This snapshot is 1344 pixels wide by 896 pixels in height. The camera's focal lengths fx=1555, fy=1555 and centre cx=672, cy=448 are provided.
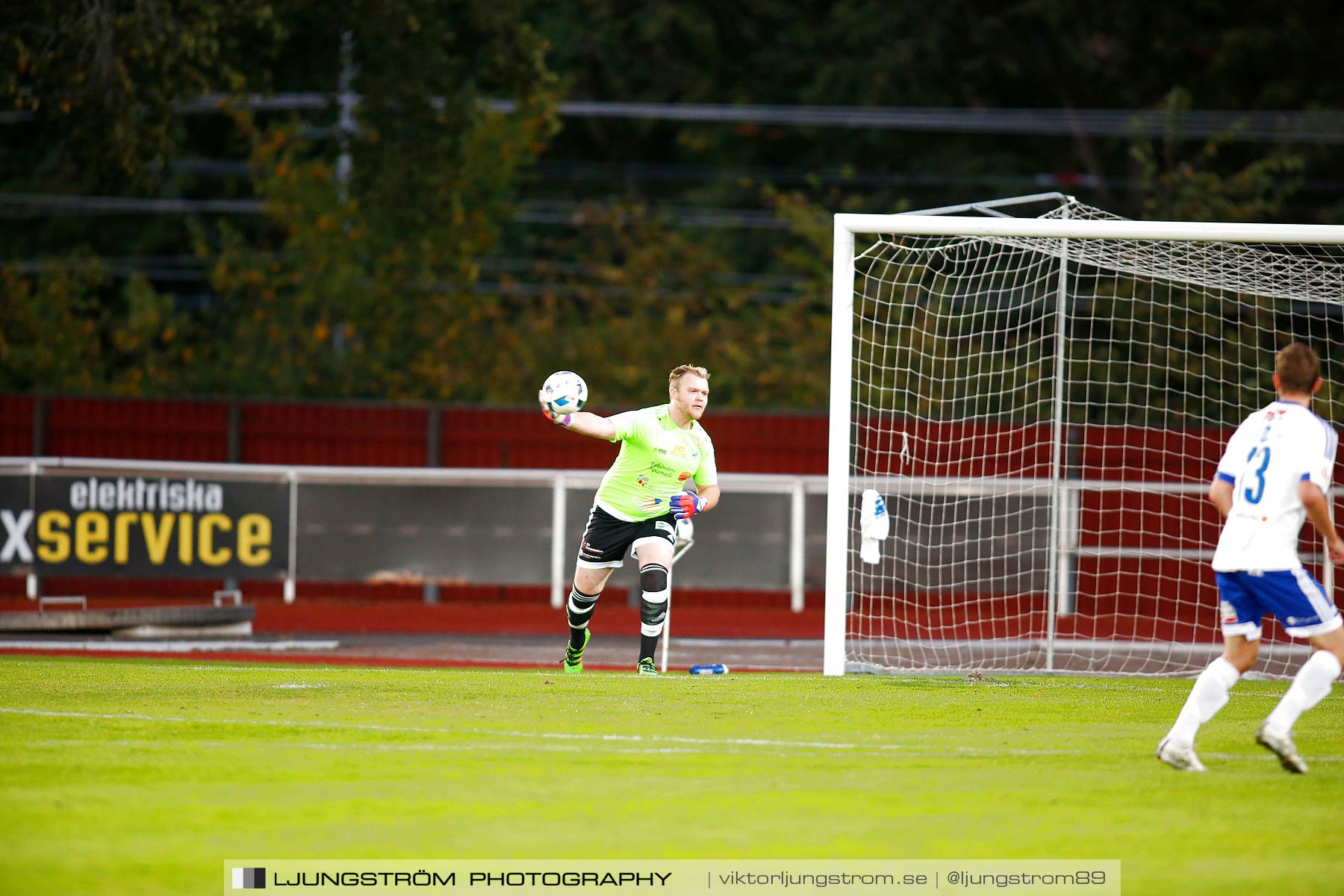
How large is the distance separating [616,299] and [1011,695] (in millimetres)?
23495

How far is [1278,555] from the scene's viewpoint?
263 inches

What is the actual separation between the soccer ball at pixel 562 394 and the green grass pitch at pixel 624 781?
65.6 inches

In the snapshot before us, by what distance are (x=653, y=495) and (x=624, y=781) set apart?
4057mm

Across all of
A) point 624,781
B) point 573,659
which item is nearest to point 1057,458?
point 573,659

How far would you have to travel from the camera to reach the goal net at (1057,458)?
1112cm

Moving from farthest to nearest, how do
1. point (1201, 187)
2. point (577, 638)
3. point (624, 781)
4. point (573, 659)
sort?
1. point (1201, 187)
2. point (573, 659)
3. point (577, 638)
4. point (624, 781)

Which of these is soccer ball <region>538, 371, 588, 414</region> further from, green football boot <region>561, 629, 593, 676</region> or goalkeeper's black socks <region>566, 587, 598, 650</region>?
green football boot <region>561, 629, 593, 676</region>

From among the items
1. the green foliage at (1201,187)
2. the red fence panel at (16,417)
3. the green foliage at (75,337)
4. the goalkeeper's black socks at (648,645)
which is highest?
the green foliage at (1201,187)

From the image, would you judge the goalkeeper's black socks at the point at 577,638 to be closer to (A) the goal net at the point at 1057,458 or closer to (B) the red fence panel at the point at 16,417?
(A) the goal net at the point at 1057,458

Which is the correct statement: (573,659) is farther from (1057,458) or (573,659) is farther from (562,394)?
(1057,458)

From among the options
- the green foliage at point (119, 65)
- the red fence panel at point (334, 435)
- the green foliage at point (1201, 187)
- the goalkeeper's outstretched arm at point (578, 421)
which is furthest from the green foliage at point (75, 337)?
the goalkeeper's outstretched arm at point (578, 421)

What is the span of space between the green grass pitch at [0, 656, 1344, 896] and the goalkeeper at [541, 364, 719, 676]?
1077mm

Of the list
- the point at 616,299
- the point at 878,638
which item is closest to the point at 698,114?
the point at 616,299

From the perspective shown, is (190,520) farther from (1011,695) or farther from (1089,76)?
(1089,76)
